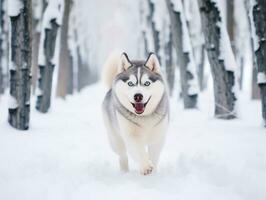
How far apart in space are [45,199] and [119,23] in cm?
5094

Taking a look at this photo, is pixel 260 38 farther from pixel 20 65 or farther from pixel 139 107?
pixel 20 65

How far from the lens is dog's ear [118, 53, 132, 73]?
527 centimetres

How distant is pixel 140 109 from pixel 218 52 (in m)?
4.81

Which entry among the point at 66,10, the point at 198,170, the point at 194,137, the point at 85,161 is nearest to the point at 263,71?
the point at 194,137

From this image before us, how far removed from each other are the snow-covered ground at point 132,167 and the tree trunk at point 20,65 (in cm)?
32

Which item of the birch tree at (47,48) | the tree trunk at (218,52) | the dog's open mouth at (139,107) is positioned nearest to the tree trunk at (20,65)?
the dog's open mouth at (139,107)

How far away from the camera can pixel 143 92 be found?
15.7 feet

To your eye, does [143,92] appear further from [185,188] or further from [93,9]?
[93,9]

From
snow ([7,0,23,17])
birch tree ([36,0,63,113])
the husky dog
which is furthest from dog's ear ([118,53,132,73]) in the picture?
birch tree ([36,0,63,113])

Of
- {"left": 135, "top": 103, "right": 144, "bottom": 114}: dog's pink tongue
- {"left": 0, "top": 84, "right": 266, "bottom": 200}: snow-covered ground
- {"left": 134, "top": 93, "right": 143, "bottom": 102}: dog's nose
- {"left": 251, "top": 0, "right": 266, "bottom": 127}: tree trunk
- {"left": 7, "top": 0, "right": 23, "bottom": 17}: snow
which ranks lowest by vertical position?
{"left": 0, "top": 84, "right": 266, "bottom": 200}: snow-covered ground

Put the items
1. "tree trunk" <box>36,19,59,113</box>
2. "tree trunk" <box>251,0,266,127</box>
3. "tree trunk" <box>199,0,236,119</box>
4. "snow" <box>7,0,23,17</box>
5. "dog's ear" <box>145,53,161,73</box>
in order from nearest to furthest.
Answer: "dog's ear" <box>145,53,161,73</box>, "tree trunk" <box>251,0,266,127</box>, "snow" <box>7,0,23,17</box>, "tree trunk" <box>199,0,236,119</box>, "tree trunk" <box>36,19,59,113</box>

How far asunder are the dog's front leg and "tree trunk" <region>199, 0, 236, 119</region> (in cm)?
456

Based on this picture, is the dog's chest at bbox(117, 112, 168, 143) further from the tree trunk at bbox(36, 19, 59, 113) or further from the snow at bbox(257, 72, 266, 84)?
the tree trunk at bbox(36, 19, 59, 113)

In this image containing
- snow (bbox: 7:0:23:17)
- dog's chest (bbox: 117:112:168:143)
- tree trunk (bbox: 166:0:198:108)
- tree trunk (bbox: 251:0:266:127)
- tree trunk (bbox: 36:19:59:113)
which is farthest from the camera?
tree trunk (bbox: 166:0:198:108)
